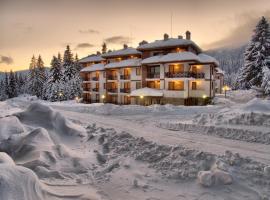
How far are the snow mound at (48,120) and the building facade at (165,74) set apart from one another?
2234 centimetres

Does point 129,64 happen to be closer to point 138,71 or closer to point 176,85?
point 138,71

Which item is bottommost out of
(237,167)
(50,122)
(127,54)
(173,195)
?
(173,195)

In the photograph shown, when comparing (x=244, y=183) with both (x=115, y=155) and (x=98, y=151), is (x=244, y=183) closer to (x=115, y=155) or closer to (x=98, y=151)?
(x=115, y=155)

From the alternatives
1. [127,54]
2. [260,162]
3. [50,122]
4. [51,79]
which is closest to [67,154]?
[50,122]

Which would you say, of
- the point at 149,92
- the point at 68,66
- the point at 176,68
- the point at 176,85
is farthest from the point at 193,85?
the point at 68,66

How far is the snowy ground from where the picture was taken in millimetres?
7293

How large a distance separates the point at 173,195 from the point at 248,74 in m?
36.4

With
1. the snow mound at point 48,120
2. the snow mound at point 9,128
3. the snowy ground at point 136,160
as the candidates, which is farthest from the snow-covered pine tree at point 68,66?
the snow mound at point 9,128

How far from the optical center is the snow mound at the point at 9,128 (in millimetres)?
11945

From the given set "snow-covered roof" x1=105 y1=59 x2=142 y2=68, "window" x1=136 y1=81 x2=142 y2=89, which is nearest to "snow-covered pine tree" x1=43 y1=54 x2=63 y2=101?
"snow-covered roof" x1=105 y1=59 x2=142 y2=68

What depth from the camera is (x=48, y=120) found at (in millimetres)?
14445

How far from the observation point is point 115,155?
36.5 feet

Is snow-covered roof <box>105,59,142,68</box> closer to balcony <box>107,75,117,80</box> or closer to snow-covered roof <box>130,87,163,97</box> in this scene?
balcony <box>107,75,117,80</box>

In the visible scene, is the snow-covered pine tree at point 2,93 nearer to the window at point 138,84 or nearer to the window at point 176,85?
the window at point 138,84
